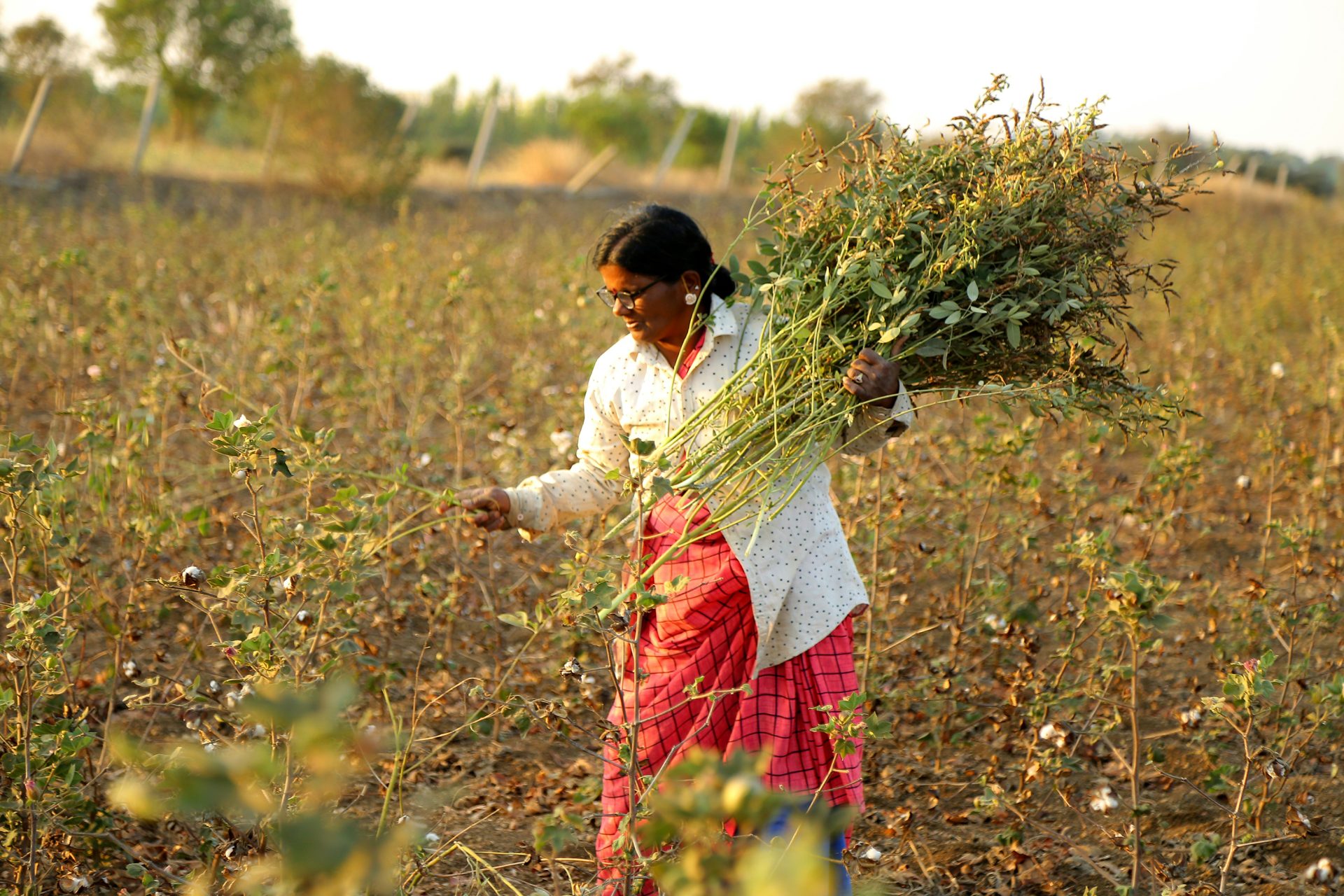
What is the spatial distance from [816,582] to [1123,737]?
1356mm

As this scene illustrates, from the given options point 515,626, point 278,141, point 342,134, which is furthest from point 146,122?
point 515,626

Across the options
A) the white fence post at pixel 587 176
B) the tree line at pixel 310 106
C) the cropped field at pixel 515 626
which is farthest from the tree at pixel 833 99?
the cropped field at pixel 515 626

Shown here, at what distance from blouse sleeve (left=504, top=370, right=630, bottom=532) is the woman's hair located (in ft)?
0.92

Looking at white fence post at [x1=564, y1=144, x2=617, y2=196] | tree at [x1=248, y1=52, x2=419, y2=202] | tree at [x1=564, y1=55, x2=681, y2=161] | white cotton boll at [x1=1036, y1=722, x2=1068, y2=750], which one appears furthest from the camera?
tree at [x1=564, y1=55, x2=681, y2=161]

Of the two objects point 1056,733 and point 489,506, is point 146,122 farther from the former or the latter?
point 1056,733

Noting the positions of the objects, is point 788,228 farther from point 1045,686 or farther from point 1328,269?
point 1328,269

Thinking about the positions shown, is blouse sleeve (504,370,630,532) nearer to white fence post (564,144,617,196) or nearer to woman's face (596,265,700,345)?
woman's face (596,265,700,345)

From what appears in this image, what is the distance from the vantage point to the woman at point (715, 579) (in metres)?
1.96

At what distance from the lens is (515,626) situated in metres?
3.60

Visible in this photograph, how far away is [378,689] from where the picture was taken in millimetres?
2428

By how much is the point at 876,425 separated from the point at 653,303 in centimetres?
45

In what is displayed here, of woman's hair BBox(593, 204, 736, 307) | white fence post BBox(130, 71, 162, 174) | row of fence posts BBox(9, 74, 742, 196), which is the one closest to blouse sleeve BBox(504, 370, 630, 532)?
woman's hair BBox(593, 204, 736, 307)

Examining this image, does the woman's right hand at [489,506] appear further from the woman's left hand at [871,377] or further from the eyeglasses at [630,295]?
the woman's left hand at [871,377]

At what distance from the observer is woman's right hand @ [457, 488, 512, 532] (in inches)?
76.4
